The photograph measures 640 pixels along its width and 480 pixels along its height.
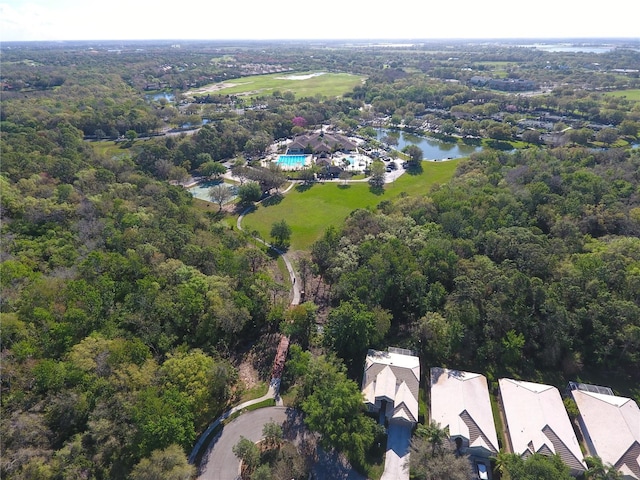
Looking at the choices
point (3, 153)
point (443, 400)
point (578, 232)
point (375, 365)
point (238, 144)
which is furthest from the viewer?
point (238, 144)

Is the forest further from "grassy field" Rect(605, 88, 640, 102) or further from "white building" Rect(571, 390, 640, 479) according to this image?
"grassy field" Rect(605, 88, 640, 102)

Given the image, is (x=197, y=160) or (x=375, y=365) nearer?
(x=375, y=365)

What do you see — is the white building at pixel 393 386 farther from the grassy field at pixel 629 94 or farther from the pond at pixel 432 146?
the grassy field at pixel 629 94

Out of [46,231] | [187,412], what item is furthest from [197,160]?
[187,412]

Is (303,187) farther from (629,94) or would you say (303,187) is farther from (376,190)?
(629,94)

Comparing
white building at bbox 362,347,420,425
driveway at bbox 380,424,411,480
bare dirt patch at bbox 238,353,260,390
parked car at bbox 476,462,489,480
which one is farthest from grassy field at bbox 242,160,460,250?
parked car at bbox 476,462,489,480

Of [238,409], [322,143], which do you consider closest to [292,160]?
[322,143]

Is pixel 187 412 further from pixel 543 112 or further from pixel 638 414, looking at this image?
pixel 543 112
